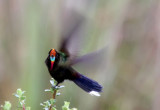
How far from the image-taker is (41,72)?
241cm

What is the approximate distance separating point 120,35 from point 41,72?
2.81 feet

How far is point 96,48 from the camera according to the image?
98.2 inches

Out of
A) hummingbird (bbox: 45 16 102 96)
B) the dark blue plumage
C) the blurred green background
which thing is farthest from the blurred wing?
the blurred green background

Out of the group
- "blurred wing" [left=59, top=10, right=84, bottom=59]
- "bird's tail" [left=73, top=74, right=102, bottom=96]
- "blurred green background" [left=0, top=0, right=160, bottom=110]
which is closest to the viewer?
"blurred wing" [left=59, top=10, right=84, bottom=59]

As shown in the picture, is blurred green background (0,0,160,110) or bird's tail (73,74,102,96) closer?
bird's tail (73,74,102,96)

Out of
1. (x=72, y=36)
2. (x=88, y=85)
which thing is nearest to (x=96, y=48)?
(x=88, y=85)

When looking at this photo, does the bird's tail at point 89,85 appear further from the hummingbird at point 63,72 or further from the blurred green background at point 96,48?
the blurred green background at point 96,48

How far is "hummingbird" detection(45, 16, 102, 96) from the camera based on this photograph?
1.27 meters

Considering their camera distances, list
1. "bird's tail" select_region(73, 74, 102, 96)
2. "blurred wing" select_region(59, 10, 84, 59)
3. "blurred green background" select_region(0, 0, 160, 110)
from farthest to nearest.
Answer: "blurred green background" select_region(0, 0, 160, 110)
"bird's tail" select_region(73, 74, 102, 96)
"blurred wing" select_region(59, 10, 84, 59)

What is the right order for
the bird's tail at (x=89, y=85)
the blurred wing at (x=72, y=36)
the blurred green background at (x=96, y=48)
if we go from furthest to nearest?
the blurred green background at (x=96, y=48) < the bird's tail at (x=89, y=85) < the blurred wing at (x=72, y=36)

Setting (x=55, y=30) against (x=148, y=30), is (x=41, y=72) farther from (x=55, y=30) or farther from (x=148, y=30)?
(x=148, y=30)

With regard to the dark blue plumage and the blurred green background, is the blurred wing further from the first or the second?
the blurred green background

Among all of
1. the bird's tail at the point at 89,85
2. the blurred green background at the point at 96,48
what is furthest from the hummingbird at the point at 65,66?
the blurred green background at the point at 96,48

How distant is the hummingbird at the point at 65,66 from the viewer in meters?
1.27
